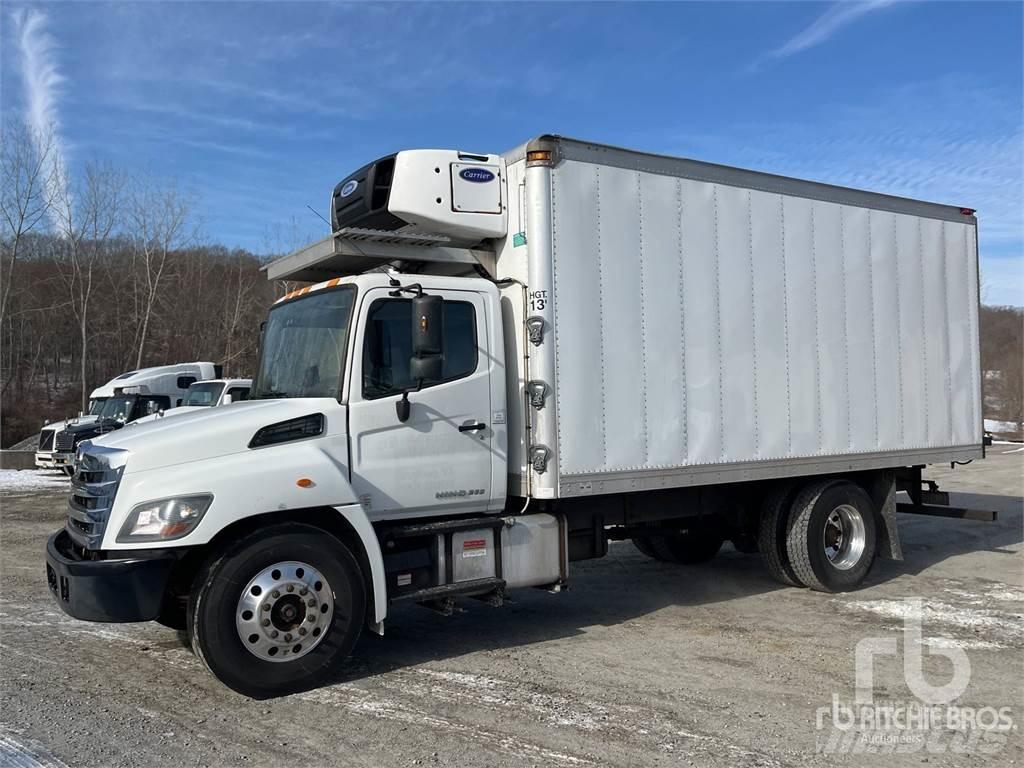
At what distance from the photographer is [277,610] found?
5.09m

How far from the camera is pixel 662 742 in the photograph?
437cm

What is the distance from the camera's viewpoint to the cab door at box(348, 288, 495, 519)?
220 inches

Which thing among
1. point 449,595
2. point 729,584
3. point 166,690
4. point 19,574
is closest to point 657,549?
point 729,584

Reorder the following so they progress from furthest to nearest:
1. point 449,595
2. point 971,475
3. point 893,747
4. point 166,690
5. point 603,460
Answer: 1. point 971,475
2. point 603,460
3. point 449,595
4. point 166,690
5. point 893,747

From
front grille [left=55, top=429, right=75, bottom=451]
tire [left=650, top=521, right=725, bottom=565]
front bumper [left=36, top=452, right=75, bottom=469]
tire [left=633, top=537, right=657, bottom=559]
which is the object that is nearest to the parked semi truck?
tire [left=650, top=521, right=725, bottom=565]

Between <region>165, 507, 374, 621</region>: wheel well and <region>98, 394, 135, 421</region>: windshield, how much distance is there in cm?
1696

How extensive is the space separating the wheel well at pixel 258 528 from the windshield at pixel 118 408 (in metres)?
17.0

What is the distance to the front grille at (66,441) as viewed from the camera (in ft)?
66.4

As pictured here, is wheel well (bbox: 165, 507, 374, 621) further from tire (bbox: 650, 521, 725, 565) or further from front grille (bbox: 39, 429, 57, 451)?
front grille (bbox: 39, 429, 57, 451)

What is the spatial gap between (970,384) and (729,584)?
11.2 feet

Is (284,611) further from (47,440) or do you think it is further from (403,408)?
(47,440)

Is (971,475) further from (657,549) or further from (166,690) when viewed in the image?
(166,690)

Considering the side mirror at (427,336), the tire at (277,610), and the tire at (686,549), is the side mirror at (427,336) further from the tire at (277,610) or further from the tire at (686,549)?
the tire at (686,549)

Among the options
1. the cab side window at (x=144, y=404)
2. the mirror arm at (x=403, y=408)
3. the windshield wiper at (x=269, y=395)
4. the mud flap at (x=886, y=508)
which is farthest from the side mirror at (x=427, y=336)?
the cab side window at (x=144, y=404)
